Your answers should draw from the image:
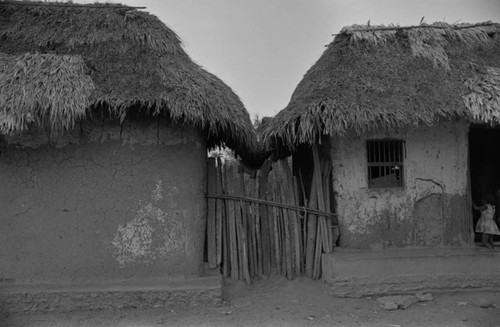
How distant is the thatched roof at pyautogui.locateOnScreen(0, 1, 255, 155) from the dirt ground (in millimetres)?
2300

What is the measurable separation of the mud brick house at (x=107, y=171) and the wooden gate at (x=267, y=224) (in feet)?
1.69

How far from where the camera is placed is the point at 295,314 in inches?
225

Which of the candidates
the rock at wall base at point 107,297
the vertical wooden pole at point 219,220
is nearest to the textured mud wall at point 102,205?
the rock at wall base at point 107,297

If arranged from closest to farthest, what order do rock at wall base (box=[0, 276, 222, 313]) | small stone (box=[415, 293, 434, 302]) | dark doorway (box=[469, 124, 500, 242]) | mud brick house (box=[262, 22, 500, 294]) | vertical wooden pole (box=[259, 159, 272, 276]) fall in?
rock at wall base (box=[0, 276, 222, 313])
small stone (box=[415, 293, 434, 302])
mud brick house (box=[262, 22, 500, 294])
vertical wooden pole (box=[259, 159, 272, 276])
dark doorway (box=[469, 124, 500, 242])

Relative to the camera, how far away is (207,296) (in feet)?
19.5

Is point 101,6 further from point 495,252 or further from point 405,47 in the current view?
point 495,252

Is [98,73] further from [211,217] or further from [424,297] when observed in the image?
[424,297]

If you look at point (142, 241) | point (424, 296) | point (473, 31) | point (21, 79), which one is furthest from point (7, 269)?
point (473, 31)

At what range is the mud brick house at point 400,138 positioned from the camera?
6.61 metres

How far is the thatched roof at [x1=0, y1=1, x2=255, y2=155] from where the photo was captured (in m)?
5.71

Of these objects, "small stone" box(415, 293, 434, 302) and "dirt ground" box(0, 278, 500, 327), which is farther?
"small stone" box(415, 293, 434, 302)

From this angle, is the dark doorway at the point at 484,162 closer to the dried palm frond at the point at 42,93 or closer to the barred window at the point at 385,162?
the barred window at the point at 385,162

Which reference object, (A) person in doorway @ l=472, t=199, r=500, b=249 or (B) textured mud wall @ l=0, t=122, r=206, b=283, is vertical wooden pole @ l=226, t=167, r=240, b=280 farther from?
(A) person in doorway @ l=472, t=199, r=500, b=249

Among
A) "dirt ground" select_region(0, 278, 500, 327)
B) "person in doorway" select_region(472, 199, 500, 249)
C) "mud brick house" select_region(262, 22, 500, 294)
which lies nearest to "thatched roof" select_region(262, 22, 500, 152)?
"mud brick house" select_region(262, 22, 500, 294)
